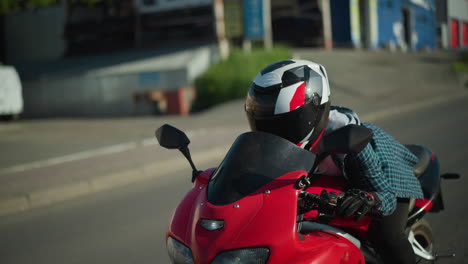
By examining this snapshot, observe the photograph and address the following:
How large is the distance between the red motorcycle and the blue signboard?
747 inches

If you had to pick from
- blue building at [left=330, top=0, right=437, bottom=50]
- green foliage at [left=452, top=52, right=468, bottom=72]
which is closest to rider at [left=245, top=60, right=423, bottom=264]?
blue building at [left=330, top=0, right=437, bottom=50]

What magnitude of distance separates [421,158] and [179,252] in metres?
2.02

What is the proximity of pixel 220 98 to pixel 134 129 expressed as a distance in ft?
16.6

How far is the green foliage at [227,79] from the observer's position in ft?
58.1

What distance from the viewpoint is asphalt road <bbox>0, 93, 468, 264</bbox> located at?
4375 mm

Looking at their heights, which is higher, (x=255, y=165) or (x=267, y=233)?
(x=255, y=165)

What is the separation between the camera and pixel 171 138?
280 cm

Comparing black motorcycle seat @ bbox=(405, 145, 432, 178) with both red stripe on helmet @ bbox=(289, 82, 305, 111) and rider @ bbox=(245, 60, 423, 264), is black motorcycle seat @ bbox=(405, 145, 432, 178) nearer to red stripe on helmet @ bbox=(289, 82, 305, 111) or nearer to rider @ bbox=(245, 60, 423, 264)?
rider @ bbox=(245, 60, 423, 264)

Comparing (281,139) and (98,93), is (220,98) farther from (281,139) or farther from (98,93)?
(281,139)

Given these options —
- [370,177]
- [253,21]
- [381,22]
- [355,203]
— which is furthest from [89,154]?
[381,22]

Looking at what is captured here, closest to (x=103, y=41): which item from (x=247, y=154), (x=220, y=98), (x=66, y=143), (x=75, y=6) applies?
(x=75, y=6)

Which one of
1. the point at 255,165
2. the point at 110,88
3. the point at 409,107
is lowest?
the point at 409,107

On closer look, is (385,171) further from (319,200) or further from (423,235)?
(423,235)

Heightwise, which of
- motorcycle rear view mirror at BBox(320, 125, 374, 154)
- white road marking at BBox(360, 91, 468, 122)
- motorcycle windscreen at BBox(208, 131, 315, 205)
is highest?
motorcycle rear view mirror at BBox(320, 125, 374, 154)
